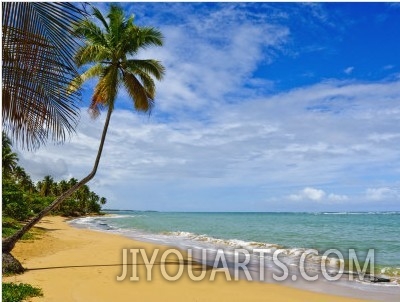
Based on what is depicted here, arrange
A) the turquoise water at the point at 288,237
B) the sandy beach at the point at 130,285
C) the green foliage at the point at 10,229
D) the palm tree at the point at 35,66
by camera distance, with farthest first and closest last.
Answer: the turquoise water at the point at 288,237 < the green foliage at the point at 10,229 < the sandy beach at the point at 130,285 < the palm tree at the point at 35,66

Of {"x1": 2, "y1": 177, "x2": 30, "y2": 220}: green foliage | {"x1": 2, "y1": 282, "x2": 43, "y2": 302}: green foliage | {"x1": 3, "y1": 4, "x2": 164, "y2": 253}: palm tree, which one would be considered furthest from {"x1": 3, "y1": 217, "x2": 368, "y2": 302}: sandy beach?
{"x1": 2, "y1": 177, "x2": 30, "y2": 220}: green foliage

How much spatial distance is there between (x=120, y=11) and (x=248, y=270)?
11.5m

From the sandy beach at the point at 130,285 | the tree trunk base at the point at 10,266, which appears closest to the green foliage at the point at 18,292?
the sandy beach at the point at 130,285

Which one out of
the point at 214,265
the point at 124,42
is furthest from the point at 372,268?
the point at 124,42

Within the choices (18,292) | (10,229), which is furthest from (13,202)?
(18,292)

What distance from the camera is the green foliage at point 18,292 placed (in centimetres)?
743

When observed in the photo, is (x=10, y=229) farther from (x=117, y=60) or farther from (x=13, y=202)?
(x=117, y=60)

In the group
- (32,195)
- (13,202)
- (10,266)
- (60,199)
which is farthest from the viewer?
(32,195)

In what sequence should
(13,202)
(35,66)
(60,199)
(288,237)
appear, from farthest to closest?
1. (288,237)
2. (13,202)
3. (60,199)
4. (35,66)

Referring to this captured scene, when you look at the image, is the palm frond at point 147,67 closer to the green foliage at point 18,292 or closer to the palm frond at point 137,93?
the palm frond at point 137,93

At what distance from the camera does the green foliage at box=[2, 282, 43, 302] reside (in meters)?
7.43

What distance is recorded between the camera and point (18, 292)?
7.91m

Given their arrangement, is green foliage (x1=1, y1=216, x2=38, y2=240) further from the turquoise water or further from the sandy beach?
the turquoise water

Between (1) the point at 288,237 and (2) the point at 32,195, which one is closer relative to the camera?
(1) the point at 288,237
